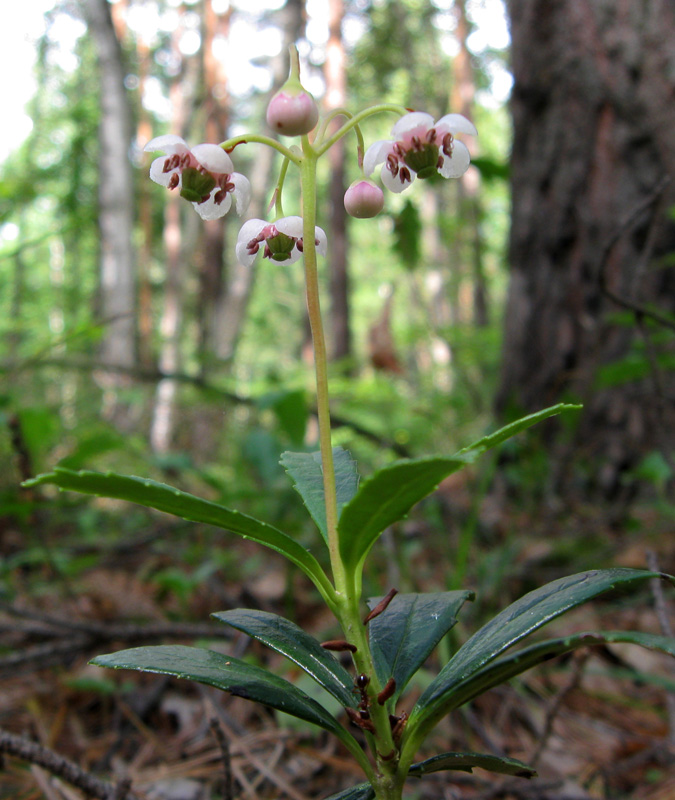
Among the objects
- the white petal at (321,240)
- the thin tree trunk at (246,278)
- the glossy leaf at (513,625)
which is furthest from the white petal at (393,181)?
the thin tree trunk at (246,278)

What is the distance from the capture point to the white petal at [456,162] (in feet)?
2.55

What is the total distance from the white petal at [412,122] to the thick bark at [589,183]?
1.75 m

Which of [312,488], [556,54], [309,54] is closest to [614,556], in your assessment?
[312,488]

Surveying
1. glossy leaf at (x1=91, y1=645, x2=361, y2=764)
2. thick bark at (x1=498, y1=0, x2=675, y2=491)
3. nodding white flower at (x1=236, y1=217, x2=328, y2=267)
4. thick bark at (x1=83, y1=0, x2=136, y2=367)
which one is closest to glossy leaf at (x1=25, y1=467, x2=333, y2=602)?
glossy leaf at (x1=91, y1=645, x2=361, y2=764)

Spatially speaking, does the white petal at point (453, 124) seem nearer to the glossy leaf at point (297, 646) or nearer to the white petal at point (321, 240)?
the white petal at point (321, 240)

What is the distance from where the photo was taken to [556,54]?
2547 millimetres

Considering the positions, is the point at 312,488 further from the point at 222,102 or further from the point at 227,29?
the point at 227,29

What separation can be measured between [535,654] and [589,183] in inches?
95.1

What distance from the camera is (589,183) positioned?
8.18ft

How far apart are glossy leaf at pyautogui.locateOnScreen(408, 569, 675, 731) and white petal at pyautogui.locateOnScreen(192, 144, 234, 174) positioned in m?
0.60

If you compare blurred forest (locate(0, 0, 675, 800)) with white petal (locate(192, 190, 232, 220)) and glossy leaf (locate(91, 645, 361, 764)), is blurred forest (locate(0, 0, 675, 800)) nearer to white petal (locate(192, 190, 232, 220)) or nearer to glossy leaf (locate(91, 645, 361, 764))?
glossy leaf (locate(91, 645, 361, 764))

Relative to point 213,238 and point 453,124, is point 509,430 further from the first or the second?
point 213,238

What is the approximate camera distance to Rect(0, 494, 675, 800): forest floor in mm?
1087

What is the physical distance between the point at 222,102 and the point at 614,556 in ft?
25.8
